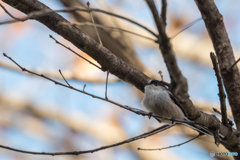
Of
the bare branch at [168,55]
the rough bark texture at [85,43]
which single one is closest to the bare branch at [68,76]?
the rough bark texture at [85,43]

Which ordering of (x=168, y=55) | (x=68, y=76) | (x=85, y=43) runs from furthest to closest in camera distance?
(x=68, y=76) < (x=85, y=43) < (x=168, y=55)

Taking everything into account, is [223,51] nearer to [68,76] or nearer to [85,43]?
[85,43]

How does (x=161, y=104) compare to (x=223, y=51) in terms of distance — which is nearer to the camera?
(x=223, y=51)

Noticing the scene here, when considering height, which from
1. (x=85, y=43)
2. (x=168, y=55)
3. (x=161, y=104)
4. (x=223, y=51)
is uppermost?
(x=223, y=51)

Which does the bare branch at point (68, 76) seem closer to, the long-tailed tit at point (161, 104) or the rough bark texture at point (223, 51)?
the long-tailed tit at point (161, 104)

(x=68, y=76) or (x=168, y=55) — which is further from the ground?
(x=68, y=76)

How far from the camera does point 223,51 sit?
236 cm

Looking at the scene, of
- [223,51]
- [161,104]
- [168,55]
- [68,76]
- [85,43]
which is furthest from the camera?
[68,76]

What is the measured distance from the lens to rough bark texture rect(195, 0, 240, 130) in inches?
91.0

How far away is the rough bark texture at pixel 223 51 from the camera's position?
2.31 metres

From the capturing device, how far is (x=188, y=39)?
4.78 m

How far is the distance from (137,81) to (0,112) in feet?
13.8

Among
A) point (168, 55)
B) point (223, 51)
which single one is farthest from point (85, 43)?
point (223, 51)

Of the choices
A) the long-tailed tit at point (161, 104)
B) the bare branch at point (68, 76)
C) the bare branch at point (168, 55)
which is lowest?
the bare branch at point (168, 55)
